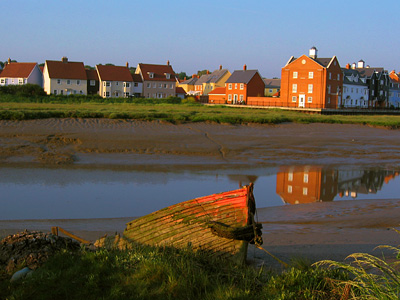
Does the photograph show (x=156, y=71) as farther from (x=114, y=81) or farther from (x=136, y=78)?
(x=114, y=81)

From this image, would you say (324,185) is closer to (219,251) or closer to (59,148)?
(219,251)

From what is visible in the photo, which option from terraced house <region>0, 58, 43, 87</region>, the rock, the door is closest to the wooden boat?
the rock

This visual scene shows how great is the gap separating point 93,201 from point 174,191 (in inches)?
109

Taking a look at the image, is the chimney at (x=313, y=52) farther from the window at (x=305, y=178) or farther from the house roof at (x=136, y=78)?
the window at (x=305, y=178)

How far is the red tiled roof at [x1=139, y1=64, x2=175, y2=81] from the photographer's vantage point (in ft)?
280

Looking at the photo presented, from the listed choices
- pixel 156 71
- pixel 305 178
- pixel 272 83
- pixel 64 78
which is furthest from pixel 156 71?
pixel 305 178

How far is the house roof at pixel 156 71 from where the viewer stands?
280 ft

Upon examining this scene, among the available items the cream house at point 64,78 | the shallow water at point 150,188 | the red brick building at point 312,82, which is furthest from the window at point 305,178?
the cream house at point 64,78

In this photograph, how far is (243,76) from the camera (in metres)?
81.6

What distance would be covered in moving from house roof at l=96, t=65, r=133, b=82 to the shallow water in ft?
209

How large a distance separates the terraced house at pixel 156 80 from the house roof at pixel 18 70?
19530mm

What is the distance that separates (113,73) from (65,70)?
26.7 feet

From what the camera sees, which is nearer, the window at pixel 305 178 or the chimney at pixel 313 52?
the window at pixel 305 178

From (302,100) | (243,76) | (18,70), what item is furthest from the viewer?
(243,76)
